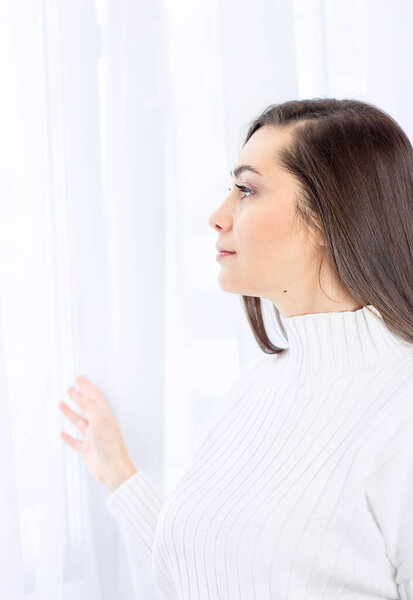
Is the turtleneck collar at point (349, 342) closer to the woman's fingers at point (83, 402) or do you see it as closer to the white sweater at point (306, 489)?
the white sweater at point (306, 489)

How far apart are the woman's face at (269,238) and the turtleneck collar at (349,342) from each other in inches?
1.4

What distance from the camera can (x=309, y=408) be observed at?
105cm

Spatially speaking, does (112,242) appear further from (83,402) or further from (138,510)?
(138,510)

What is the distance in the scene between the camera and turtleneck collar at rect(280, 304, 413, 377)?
1050mm

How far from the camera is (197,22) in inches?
48.9

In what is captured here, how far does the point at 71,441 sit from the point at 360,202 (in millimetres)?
573

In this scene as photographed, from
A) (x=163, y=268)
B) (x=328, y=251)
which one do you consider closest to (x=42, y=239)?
(x=163, y=268)

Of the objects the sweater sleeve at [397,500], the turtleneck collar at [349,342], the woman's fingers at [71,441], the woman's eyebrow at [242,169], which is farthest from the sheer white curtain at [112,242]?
the sweater sleeve at [397,500]

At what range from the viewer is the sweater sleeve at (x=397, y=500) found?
91 centimetres

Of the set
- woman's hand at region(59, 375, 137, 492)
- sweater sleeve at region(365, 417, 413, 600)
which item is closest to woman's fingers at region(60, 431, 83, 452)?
woman's hand at region(59, 375, 137, 492)

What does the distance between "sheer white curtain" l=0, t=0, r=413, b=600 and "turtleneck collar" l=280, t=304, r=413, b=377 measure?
9.9 inches

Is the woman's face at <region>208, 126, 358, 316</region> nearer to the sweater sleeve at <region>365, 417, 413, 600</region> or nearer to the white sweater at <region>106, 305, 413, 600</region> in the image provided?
the white sweater at <region>106, 305, 413, 600</region>

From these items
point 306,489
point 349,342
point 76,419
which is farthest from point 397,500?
point 76,419

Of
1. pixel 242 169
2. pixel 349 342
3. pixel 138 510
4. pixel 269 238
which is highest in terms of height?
pixel 242 169
